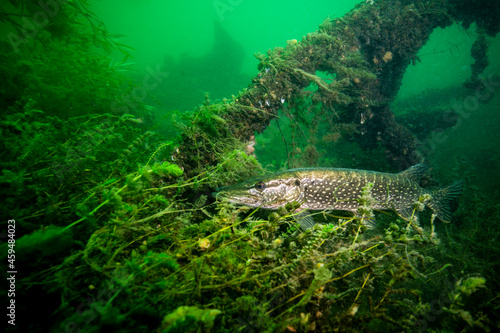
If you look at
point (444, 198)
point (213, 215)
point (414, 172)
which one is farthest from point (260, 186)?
point (444, 198)

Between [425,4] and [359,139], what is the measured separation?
6.27 m

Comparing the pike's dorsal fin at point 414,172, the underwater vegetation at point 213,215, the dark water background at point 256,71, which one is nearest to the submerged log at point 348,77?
the underwater vegetation at point 213,215

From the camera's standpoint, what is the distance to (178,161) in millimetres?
3689

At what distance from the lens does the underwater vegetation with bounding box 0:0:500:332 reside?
148 cm

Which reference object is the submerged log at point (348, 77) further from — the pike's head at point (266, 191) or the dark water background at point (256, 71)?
the dark water background at point (256, 71)

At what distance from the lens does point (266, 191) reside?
338cm

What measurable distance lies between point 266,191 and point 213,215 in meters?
1.04

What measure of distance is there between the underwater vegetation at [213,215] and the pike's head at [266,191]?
298 millimetres

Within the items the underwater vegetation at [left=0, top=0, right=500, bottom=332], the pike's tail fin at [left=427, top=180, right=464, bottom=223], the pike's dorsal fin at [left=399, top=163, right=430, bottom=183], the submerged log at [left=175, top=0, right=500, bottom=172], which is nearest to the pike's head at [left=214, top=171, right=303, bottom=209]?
the underwater vegetation at [left=0, top=0, right=500, bottom=332]

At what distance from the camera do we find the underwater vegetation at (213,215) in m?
1.48

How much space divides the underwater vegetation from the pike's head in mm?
298

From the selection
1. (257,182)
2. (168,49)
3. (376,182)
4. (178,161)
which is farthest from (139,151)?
(168,49)

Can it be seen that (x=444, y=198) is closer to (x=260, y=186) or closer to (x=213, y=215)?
(x=260, y=186)

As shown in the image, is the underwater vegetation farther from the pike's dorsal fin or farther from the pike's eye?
the pike's dorsal fin
